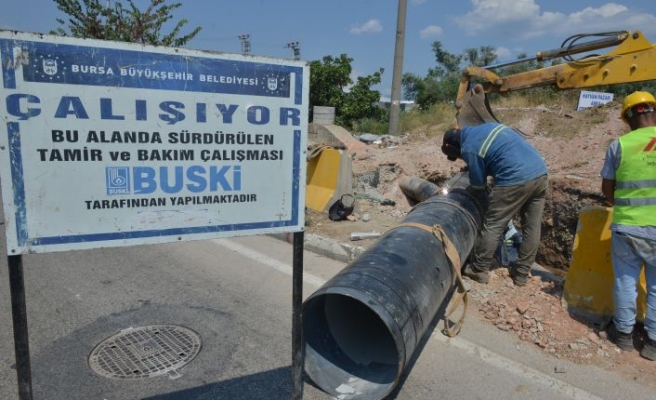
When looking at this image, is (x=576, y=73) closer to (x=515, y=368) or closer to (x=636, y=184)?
(x=636, y=184)

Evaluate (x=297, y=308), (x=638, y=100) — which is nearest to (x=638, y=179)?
(x=638, y=100)

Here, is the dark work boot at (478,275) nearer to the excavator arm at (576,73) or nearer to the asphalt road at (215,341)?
the asphalt road at (215,341)

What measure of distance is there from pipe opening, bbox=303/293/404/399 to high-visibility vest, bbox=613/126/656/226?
2171 mm

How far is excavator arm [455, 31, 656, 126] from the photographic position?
447cm

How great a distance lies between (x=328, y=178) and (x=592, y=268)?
4.49m

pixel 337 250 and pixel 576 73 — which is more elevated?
pixel 576 73

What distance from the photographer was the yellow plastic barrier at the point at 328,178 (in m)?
7.75

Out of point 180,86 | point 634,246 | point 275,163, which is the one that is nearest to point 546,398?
point 634,246

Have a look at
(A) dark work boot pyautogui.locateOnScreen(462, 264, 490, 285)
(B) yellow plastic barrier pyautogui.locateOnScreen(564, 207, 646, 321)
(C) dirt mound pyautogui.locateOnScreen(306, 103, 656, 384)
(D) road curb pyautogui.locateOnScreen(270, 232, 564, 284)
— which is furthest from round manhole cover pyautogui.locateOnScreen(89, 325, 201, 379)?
(B) yellow plastic barrier pyautogui.locateOnScreen(564, 207, 646, 321)

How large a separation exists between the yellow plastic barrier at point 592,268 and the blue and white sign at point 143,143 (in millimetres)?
3179

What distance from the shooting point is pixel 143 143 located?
2.11 m

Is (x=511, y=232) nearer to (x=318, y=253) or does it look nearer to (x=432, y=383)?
(x=318, y=253)

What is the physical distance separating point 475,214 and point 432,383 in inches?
88.9

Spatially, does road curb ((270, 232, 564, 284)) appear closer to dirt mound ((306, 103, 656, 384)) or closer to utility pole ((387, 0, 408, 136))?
dirt mound ((306, 103, 656, 384))
